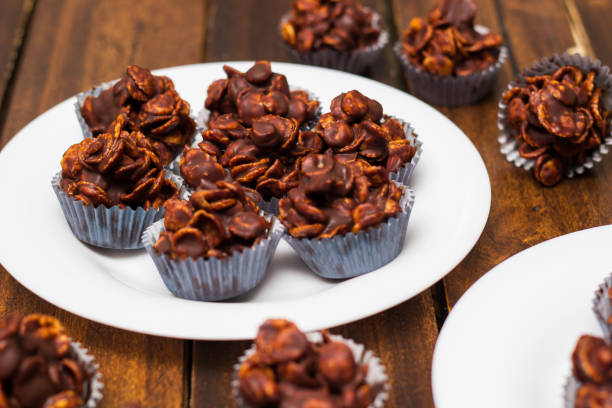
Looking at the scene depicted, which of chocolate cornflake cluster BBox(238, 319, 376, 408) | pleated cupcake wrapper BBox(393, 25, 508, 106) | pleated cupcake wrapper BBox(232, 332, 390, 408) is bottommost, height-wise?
pleated cupcake wrapper BBox(393, 25, 508, 106)

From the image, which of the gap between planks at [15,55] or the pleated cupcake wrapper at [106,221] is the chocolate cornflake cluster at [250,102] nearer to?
the pleated cupcake wrapper at [106,221]

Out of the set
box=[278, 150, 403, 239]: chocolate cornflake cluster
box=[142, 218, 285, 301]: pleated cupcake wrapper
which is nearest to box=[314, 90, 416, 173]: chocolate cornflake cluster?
box=[278, 150, 403, 239]: chocolate cornflake cluster

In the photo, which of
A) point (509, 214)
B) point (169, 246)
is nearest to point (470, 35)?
point (509, 214)

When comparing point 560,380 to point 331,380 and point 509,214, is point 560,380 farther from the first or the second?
point 509,214

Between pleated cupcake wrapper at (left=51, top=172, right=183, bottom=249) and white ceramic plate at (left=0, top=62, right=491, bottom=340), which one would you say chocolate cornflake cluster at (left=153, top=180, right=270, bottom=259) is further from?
pleated cupcake wrapper at (left=51, top=172, right=183, bottom=249)

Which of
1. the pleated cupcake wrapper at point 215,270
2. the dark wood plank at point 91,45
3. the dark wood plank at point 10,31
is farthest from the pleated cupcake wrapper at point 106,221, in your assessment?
the dark wood plank at point 10,31

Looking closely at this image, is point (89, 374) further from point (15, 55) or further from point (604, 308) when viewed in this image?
point (15, 55)

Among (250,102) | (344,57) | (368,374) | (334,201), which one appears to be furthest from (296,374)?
(344,57)
